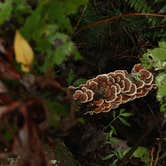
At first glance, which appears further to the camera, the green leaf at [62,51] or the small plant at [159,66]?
the small plant at [159,66]

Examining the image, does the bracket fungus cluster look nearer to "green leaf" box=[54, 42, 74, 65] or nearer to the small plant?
the small plant

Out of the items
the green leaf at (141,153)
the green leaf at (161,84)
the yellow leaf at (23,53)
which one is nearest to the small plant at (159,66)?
the green leaf at (161,84)

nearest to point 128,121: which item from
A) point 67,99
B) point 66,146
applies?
point 66,146

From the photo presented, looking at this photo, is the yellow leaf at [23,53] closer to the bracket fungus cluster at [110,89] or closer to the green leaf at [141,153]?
the bracket fungus cluster at [110,89]

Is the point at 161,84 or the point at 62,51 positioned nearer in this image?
the point at 62,51

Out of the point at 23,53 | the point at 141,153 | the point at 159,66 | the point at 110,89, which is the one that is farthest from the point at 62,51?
the point at 141,153

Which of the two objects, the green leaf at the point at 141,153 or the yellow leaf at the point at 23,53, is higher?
the yellow leaf at the point at 23,53

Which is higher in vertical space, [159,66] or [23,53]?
[159,66]

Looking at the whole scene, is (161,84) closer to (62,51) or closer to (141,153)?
(141,153)

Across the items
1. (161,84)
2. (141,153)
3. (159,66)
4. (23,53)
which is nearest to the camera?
(23,53)

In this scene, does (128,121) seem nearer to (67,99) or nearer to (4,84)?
(67,99)
